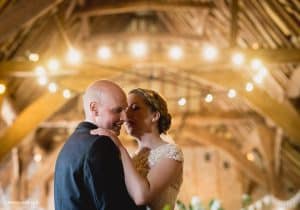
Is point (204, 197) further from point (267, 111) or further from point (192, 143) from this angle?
point (267, 111)

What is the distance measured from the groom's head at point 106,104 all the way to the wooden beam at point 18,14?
12.5 ft

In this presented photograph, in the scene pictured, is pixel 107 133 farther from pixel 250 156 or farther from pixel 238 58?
pixel 250 156

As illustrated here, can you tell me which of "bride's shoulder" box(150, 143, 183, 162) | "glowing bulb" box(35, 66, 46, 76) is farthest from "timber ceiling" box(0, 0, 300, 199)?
"bride's shoulder" box(150, 143, 183, 162)

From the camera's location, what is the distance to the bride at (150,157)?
6.88ft

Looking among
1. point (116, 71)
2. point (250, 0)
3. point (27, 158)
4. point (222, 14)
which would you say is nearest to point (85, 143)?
point (116, 71)

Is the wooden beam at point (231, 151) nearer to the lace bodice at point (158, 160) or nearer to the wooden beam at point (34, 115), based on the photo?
the wooden beam at point (34, 115)

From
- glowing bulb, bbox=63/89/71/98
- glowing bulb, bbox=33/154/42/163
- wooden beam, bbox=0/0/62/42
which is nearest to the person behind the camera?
wooden beam, bbox=0/0/62/42

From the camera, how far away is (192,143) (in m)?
13.6

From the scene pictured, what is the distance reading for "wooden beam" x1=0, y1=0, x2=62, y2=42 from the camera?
5.79 metres

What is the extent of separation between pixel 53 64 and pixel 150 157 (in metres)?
4.26

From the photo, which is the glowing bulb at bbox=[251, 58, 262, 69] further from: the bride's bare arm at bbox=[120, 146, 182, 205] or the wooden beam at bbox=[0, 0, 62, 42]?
the bride's bare arm at bbox=[120, 146, 182, 205]

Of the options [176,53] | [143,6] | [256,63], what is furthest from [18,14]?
[143,6]

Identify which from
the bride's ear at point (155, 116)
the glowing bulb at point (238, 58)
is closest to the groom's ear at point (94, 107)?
the bride's ear at point (155, 116)

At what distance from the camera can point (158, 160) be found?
2369 millimetres
